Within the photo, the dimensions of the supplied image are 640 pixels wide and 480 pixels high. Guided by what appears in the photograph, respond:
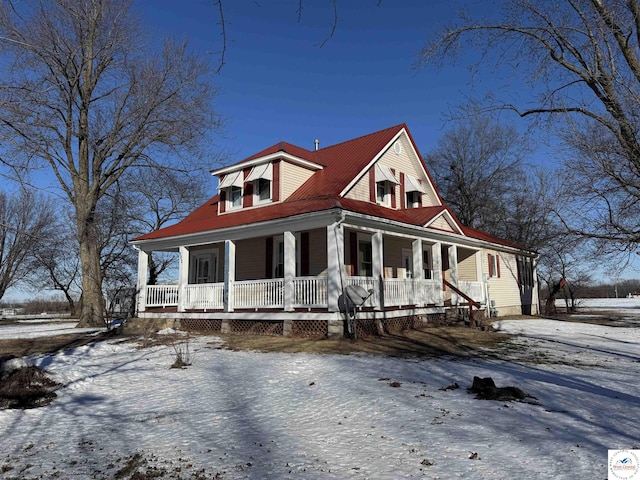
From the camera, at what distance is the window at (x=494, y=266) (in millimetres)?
21969

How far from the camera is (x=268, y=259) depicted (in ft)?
56.5

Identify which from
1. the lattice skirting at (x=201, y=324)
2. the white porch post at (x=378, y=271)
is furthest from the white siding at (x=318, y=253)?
the lattice skirting at (x=201, y=324)

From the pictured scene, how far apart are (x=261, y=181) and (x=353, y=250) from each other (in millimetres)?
4687

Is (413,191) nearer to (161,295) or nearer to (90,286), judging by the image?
(161,295)

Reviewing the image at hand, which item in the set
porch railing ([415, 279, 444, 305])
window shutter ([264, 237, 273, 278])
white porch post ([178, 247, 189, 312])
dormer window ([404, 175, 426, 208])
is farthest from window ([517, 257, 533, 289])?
white porch post ([178, 247, 189, 312])

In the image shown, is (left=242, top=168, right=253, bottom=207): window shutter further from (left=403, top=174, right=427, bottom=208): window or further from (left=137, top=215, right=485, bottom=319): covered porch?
(left=403, top=174, right=427, bottom=208): window

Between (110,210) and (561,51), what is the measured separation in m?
27.0

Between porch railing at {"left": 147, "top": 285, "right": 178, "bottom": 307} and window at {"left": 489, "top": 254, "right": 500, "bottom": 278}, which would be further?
window at {"left": 489, "top": 254, "right": 500, "bottom": 278}

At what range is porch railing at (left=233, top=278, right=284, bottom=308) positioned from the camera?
13.9m

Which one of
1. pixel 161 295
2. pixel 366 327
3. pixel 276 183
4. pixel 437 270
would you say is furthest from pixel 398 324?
pixel 161 295

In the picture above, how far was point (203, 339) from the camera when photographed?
13188mm

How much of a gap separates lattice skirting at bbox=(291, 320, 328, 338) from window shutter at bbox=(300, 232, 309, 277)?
10.4ft

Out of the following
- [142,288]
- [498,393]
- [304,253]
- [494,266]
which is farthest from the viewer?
[494,266]

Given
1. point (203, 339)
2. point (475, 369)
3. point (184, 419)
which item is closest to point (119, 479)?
point (184, 419)
